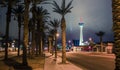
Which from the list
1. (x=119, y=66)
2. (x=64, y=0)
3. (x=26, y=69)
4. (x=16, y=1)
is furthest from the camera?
(x=16, y=1)

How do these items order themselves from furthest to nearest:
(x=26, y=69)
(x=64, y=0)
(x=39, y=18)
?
1. (x=39, y=18)
2. (x=64, y=0)
3. (x=26, y=69)

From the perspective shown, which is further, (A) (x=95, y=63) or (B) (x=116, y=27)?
(A) (x=95, y=63)

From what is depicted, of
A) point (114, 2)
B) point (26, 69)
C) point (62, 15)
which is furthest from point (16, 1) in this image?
point (114, 2)

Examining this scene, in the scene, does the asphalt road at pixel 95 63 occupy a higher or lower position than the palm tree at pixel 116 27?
lower

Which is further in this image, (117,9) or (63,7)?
(63,7)

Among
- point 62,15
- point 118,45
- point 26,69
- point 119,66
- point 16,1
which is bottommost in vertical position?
point 26,69

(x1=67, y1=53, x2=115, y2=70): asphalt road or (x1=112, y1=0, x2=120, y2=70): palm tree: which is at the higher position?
(x1=112, y1=0, x2=120, y2=70): palm tree

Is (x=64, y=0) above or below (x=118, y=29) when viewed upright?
above

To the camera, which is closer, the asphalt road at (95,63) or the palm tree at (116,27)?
the palm tree at (116,27)

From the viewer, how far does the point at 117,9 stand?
26.8 feet

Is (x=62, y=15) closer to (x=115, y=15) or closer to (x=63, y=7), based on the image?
(x=63, y=7)

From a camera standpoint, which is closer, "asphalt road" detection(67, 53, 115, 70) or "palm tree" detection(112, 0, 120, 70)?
"palm tree" detection(112, 0, 120, 70)

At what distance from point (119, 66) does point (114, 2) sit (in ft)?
6.37

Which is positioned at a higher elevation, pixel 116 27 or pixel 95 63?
pixel 116 27
